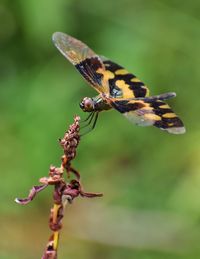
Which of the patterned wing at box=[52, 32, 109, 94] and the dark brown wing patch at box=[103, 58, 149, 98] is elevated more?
the patterned wing at box=[52, 32, 109, 94]

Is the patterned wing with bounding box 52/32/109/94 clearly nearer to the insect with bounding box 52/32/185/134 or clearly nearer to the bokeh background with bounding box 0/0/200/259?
the insect with bounding box 52/32/185/134

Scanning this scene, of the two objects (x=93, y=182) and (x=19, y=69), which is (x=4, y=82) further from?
(x=93, y=182)

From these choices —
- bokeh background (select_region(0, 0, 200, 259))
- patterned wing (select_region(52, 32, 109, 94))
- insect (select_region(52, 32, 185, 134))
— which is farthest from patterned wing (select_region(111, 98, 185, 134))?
bokeh background (select_region(0, 0, 200, 259))

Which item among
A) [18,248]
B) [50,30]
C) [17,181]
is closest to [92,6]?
[50,30]

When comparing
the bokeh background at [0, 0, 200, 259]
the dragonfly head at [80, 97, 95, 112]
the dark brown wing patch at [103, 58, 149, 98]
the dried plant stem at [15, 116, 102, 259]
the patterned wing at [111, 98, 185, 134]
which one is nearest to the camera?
the dried plant stem at [15, 116, 102, 259]

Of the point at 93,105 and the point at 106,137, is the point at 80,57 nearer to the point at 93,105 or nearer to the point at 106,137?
the point at 93,105

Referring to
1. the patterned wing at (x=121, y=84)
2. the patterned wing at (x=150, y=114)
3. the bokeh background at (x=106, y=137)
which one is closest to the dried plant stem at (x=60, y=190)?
the patterned wing at (x=150, y=114)
